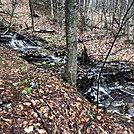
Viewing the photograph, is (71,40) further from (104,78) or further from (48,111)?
(104,78)

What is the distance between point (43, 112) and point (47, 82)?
1.57 meters

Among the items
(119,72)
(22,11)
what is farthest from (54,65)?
(22,11)

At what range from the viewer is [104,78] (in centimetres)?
963

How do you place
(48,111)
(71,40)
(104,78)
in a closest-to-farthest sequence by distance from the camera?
(48,111), (71,40), (104,78)

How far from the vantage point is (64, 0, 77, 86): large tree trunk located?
6164 mm

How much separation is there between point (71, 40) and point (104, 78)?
361 centimetres

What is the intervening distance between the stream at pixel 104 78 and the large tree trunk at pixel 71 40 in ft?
3.58

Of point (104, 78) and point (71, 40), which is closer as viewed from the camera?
point (71, 40)

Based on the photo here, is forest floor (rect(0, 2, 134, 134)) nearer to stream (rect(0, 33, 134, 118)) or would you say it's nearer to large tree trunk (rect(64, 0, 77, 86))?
large tree trunk (rect(64, 0, 77, 86))

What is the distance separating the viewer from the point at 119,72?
1007 cm

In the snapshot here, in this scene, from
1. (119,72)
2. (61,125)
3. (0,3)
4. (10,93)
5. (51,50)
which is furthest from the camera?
(0,3)

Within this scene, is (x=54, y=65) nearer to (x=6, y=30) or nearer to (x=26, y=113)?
(x=26, y=113)

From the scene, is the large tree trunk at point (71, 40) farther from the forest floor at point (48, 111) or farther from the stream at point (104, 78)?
the stream at point (104, 78)

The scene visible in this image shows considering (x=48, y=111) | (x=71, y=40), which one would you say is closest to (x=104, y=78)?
(x=71, y=40)
